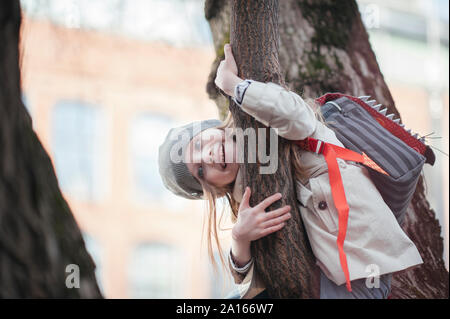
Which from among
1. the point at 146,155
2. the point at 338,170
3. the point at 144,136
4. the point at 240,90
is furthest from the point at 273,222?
the point at 144,136

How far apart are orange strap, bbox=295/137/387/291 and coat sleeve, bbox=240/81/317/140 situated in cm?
10

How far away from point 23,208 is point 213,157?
3.26ft

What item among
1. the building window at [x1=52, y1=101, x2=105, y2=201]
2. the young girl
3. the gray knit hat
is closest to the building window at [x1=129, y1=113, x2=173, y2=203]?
the building window at [x1=52, y1=101, x2=105, y2=201]

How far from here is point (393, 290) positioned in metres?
2.28

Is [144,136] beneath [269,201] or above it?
beneath

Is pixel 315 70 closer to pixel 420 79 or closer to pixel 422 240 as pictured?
pixel 422 240

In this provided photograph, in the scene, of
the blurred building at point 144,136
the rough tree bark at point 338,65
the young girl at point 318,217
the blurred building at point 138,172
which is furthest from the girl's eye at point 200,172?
the blurred building at point 138,172

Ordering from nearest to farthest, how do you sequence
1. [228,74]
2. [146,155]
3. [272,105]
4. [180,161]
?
[272,105]
[228,74]
[180,161]
[146,155]

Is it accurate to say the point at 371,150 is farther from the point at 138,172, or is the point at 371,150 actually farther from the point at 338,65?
the point at 138,172

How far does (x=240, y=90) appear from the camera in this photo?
63.9 inches

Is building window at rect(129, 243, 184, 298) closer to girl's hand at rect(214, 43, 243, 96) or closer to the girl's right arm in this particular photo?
the girl's right arm

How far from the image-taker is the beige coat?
5.75 ft

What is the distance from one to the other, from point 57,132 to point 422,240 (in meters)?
10.9

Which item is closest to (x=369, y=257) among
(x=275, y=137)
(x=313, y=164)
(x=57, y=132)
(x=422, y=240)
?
(x=313, y=164)
